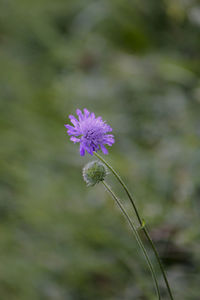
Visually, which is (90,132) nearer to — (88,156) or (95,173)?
(95,173)

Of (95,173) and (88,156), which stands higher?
(88,156)

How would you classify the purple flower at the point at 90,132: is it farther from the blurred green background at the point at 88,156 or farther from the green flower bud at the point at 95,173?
the blurred green background at the point at 88,156

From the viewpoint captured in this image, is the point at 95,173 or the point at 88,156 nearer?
the point at 95,173

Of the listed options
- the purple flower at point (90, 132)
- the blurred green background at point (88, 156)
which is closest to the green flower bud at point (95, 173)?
the purple flower at point (90, 132)

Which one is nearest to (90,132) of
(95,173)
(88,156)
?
(95,173)

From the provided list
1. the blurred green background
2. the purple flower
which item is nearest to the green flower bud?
the purple flower

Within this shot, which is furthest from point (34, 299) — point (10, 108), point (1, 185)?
point (10, 108)
